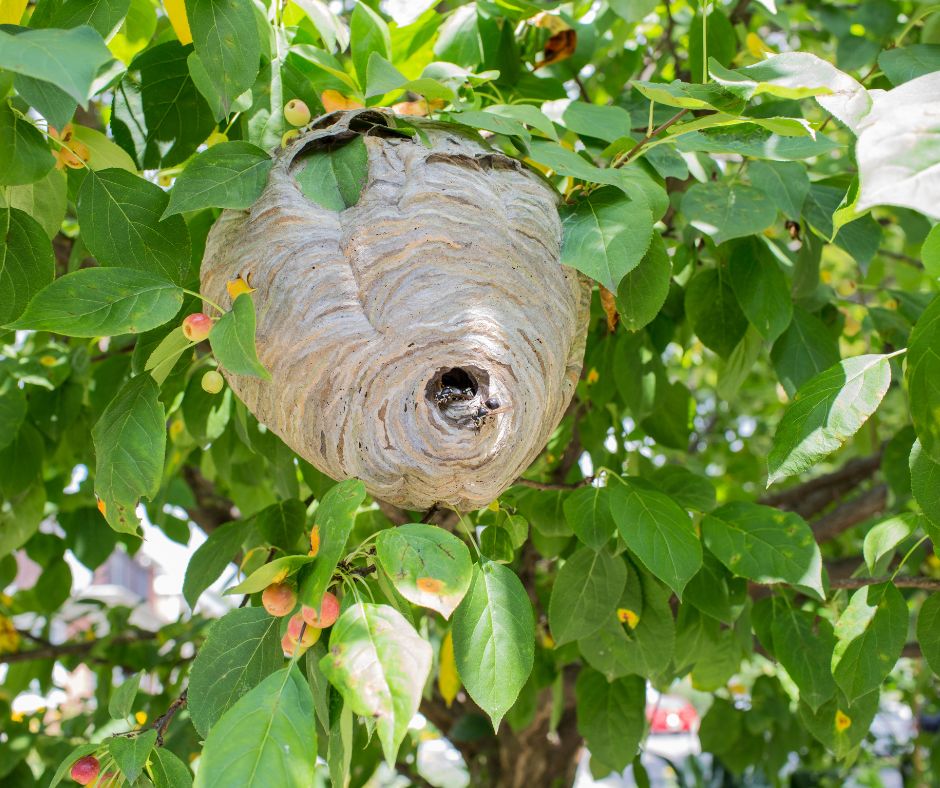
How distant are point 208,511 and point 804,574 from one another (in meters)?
2.25

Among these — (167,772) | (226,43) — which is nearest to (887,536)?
(167,772)

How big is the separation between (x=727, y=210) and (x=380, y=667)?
931mm

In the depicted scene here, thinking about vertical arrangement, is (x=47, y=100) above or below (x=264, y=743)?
above

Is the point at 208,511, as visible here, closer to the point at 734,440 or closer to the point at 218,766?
the point at 218,766

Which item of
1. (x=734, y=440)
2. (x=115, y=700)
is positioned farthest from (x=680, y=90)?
(x=734, y=440)

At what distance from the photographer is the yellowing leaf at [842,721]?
175 centimetres

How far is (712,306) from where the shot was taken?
73.5 inches

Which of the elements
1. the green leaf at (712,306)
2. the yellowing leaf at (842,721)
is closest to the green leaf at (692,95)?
the green leaf at (712,306)

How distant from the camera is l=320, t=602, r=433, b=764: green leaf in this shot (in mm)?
885

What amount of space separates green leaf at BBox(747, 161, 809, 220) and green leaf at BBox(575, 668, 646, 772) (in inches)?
40.0

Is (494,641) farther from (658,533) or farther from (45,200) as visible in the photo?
(45,200)

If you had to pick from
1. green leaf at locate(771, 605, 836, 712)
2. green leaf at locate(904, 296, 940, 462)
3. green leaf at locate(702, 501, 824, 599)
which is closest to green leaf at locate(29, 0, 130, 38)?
green leaf at locate(904, 296, 940, 462)

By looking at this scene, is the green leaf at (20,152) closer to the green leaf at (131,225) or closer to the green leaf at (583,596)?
the green leaf at (131,225)

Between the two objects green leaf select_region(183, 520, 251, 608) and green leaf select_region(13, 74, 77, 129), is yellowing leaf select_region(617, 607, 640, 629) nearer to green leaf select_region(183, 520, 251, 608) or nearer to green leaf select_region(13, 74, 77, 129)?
green leaf select_region(183, 520, 251, 608)
